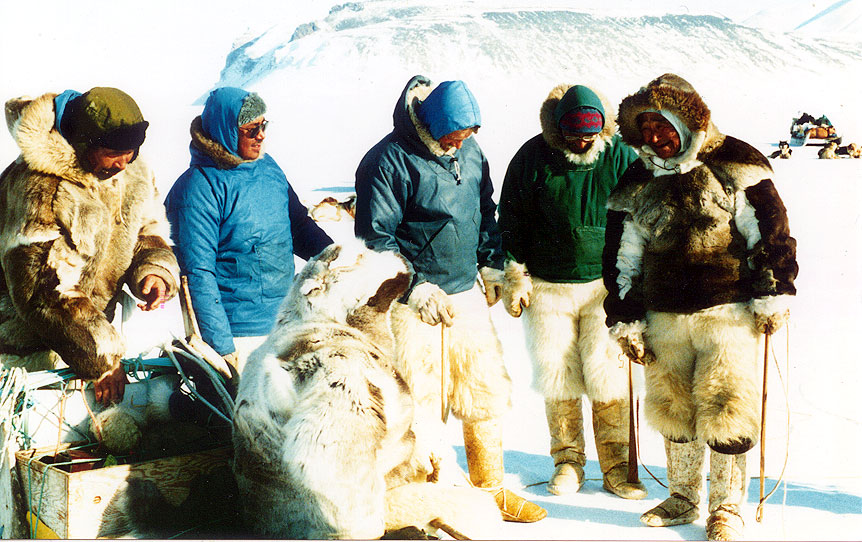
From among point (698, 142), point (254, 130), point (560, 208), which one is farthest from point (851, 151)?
point (254, 130)

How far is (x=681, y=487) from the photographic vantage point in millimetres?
3201

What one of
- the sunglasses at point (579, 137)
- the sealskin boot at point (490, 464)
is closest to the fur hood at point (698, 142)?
the sunglasses at point (579, 137)

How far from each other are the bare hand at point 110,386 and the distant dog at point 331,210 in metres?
1.10

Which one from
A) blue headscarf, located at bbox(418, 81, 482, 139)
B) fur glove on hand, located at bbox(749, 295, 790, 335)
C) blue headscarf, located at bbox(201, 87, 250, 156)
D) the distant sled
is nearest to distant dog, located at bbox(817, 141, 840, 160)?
the distant sled

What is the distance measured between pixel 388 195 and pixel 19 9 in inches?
71.3

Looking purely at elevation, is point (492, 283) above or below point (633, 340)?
above

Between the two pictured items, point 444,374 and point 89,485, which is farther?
point 444,374

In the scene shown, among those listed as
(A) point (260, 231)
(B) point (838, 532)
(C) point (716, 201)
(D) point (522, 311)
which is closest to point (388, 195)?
(A) point (260, 231)

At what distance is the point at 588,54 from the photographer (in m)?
3.77

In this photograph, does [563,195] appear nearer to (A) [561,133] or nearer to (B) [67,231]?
(A) [561,133]

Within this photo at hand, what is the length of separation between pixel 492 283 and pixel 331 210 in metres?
0.81

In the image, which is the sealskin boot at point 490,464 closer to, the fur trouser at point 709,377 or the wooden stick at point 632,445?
the wooden stick at point 632,445

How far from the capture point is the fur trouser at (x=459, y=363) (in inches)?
128

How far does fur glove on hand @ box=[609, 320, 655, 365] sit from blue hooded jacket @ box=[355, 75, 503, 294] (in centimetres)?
59
